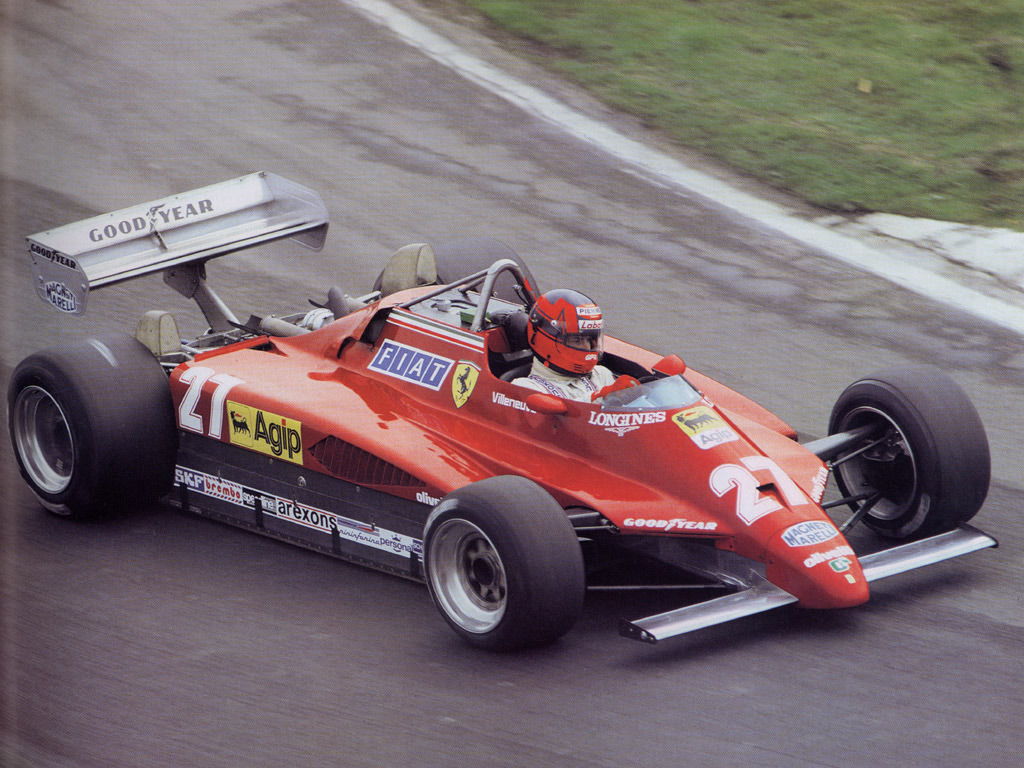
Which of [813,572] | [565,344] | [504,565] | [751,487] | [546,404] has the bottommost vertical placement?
[504,565]

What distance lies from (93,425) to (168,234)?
1.74 meters

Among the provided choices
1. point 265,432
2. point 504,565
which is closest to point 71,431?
point 265,432

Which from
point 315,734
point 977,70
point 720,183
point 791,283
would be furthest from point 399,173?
point 315,734

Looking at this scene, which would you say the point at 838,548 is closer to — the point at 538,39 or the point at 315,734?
the point at 315,734

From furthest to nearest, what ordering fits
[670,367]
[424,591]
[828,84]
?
[828,84], [670,367], [424,591]

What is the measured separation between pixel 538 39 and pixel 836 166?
4.30m

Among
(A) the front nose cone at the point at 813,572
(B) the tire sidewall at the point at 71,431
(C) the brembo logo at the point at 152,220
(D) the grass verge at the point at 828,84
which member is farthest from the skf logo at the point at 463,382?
(D) the grass verge at the point at 828,84

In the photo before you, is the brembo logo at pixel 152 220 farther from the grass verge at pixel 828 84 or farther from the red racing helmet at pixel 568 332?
the grass verge at pixel 828 84

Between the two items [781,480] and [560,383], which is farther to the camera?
[560,383]

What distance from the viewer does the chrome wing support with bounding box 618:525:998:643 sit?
5.63 m

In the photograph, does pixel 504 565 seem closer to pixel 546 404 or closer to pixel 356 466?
pixel 546 404

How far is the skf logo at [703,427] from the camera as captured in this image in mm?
6227

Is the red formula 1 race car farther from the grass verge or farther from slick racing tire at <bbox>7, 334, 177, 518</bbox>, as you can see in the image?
the grass verge

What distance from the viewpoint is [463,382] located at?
6.80 meters
